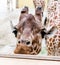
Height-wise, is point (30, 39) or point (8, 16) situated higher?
point (8, 16)

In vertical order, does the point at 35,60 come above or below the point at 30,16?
below

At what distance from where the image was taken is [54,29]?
138cm

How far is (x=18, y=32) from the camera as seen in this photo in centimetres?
145

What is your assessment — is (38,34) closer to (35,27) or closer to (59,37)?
(35,27)

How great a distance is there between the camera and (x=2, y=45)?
144cm

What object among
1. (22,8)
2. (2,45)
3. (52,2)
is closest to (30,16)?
(22,8)

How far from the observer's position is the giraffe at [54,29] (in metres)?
1.37

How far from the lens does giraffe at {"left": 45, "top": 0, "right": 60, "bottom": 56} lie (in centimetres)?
137

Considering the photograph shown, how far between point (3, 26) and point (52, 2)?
1.41 feet

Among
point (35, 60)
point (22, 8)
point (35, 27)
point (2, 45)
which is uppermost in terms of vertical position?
point (22, 8)

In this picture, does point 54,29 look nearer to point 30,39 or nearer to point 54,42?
point 54,42

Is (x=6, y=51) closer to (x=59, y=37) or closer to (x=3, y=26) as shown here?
(x=3, y=26)

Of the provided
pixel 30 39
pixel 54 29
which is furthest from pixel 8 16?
pixel 54 29

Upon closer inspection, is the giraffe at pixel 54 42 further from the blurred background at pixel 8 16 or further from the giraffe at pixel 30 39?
the blurred background at pixel 8 16
